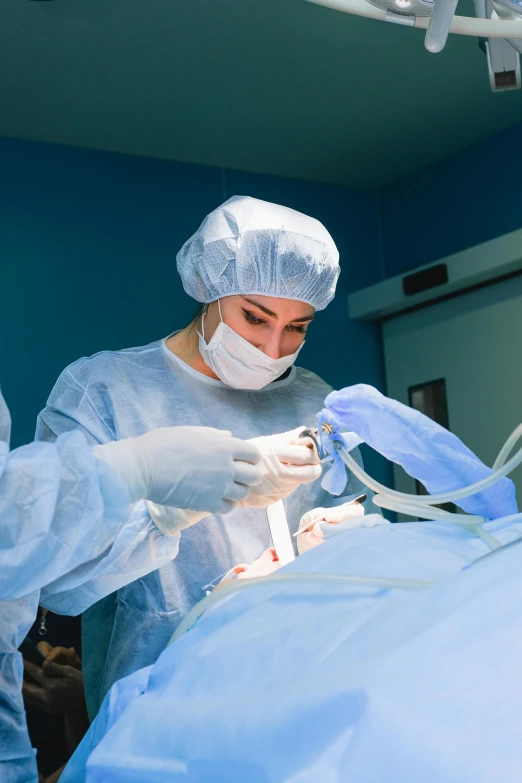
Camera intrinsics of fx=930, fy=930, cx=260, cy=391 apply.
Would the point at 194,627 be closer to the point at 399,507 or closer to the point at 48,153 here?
the point at 399,507

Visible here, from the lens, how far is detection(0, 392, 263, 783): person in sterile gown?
3.56ft

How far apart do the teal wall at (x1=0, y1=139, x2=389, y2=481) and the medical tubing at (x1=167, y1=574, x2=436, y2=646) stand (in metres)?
1.67

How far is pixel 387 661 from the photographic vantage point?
2.81 feet

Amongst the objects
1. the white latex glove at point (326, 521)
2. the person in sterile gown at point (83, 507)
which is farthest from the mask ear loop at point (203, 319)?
the person in sterile gown at point (83, 507)

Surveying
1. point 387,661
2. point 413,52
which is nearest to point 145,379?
point 387,661

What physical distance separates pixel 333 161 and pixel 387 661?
8.98ft

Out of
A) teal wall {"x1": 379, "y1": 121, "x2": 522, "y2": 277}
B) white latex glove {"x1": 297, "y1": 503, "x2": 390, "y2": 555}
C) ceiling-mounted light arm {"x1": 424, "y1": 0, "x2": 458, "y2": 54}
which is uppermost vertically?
teal wall {"x1": 379, "y1": 121, "x2": 522, "y2": 277}

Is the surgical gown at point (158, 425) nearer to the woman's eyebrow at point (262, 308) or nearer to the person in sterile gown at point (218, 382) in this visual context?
the person in sterile gown at point (218, 382)

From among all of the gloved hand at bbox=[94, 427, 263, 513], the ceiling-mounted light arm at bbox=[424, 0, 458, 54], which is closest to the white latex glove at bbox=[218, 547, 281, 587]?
the gloved hand at bbox=[94, 427, 263, 513]

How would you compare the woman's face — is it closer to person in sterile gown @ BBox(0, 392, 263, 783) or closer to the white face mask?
the white face mask

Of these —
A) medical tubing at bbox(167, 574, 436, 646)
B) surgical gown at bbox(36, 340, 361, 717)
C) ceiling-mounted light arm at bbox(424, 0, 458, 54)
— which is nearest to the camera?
medical tubing at bbox(167, 574, 436, 646)

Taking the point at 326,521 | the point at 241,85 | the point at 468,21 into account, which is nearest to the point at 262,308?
the point at 326,521

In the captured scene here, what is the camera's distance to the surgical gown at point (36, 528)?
1078 mm

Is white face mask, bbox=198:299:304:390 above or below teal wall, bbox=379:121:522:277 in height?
below
